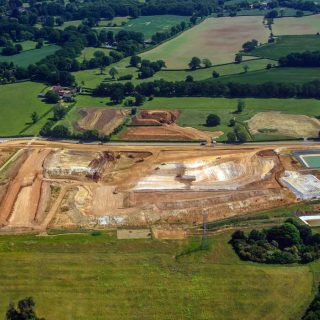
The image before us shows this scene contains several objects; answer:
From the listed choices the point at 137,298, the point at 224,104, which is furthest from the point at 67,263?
the point at 224,104

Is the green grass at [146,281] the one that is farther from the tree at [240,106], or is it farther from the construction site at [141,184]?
the tree at [240,106]

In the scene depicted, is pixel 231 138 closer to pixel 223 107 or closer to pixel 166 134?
pixel 166 134

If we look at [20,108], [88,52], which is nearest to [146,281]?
[20,108]

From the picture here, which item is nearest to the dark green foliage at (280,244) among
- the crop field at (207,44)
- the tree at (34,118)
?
the tree at (34,118)

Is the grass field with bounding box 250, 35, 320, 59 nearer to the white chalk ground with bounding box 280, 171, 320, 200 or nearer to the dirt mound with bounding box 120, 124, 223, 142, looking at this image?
the dirt mound with bounding box 120, 124, 223, 142

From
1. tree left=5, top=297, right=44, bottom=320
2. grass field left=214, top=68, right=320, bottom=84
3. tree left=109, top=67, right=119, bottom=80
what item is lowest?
grass field left=214, top=68, right=320, bottom=84

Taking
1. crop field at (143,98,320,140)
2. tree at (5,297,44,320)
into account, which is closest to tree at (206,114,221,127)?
crop field at (143,98,320,140)
